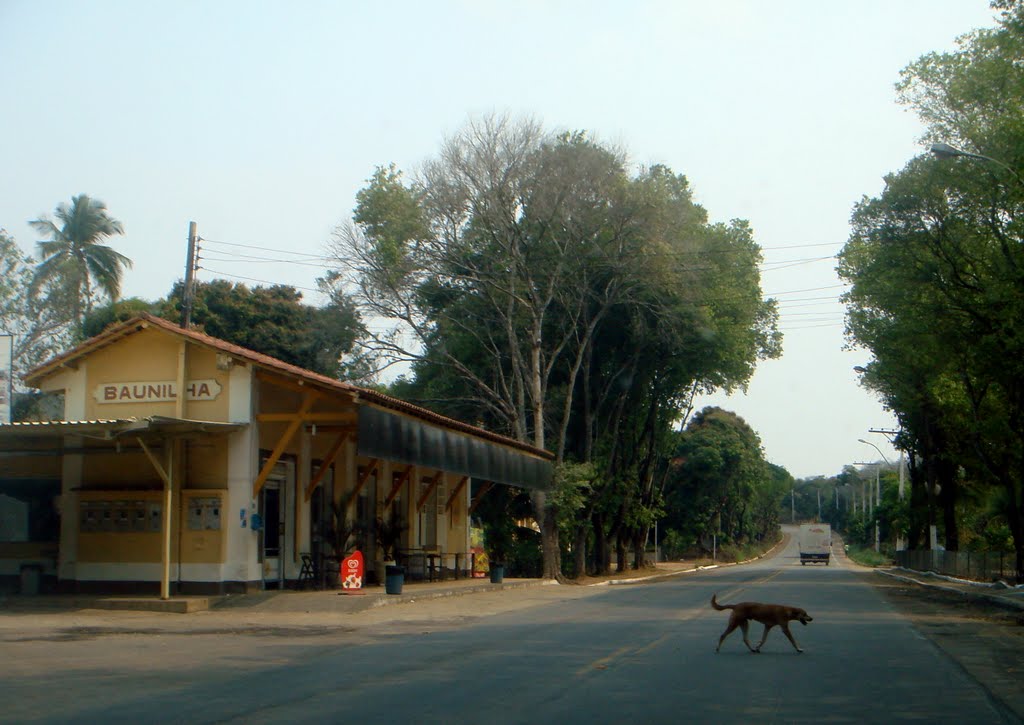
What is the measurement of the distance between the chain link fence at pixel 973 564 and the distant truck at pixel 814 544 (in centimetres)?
2733

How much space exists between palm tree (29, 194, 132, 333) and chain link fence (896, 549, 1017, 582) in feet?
136

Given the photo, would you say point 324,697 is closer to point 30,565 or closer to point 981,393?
point 30,565

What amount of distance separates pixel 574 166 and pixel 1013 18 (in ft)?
49.5

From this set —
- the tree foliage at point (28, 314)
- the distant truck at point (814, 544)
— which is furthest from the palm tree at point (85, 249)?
the distant truck at point (814, 544)

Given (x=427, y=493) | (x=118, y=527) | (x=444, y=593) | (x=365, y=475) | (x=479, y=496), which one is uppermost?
(x=365, y=475)

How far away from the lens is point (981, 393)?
37.8 metres

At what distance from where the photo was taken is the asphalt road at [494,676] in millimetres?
9664

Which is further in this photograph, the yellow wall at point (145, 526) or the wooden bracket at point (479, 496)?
the wooden bracket at point (479, 496)

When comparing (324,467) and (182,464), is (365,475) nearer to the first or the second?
(324,467)

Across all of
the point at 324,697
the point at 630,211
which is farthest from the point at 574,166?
the point at 324,697

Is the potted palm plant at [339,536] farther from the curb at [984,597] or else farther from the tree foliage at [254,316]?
the tree foliage at [254,316]

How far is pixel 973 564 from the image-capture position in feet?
145

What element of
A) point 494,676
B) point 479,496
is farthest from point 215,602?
point 479,496

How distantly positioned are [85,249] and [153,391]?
33.6 meters
